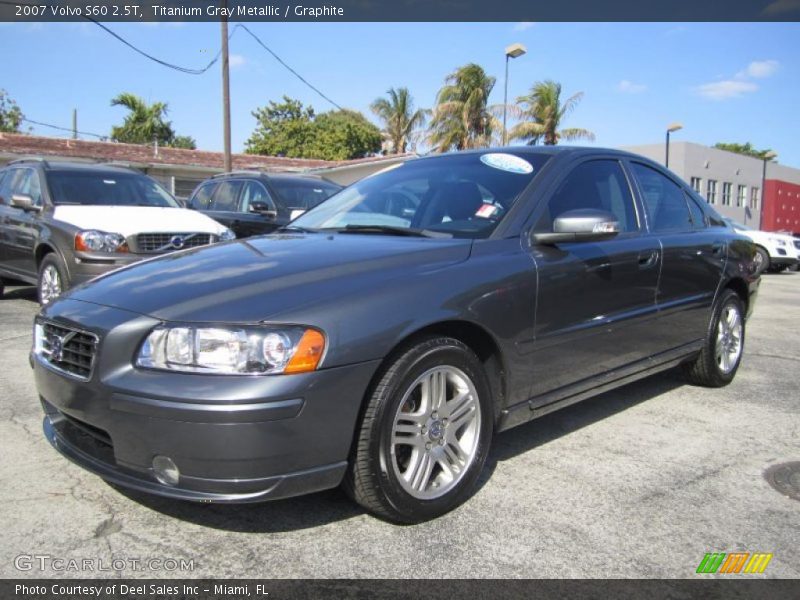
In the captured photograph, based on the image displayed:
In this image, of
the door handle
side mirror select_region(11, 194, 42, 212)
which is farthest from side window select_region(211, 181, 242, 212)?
the door handle

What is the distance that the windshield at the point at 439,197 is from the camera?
11.0 ft

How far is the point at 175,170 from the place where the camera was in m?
22.1

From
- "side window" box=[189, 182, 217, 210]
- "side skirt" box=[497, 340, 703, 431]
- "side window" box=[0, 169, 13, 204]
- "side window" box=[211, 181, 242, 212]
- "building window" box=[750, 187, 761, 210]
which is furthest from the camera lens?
"building window" box=[750, 187, 761, 210]

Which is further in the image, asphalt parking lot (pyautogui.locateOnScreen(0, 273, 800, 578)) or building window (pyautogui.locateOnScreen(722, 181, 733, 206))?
building window (pyautogui.locateOnScreen(722, 181, 733, 206))

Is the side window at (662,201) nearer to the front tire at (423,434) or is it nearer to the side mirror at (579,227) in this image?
the side mirror at (579,227)

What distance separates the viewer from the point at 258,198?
9305mm

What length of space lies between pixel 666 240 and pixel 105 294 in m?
3.19

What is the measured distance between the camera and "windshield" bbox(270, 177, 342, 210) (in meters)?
9.22

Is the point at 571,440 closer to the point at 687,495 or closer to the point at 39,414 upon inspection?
the point at 687,495

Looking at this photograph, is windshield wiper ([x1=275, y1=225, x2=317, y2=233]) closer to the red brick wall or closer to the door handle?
the door handle

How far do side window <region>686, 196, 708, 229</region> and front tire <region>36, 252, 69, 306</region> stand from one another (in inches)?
218

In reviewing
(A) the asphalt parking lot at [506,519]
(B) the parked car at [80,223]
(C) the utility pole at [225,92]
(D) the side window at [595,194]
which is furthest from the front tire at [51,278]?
(C) the utility pole at [225,92]

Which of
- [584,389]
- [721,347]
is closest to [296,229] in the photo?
[584,389]

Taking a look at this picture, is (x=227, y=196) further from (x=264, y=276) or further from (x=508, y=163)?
(x=264, y=276)
